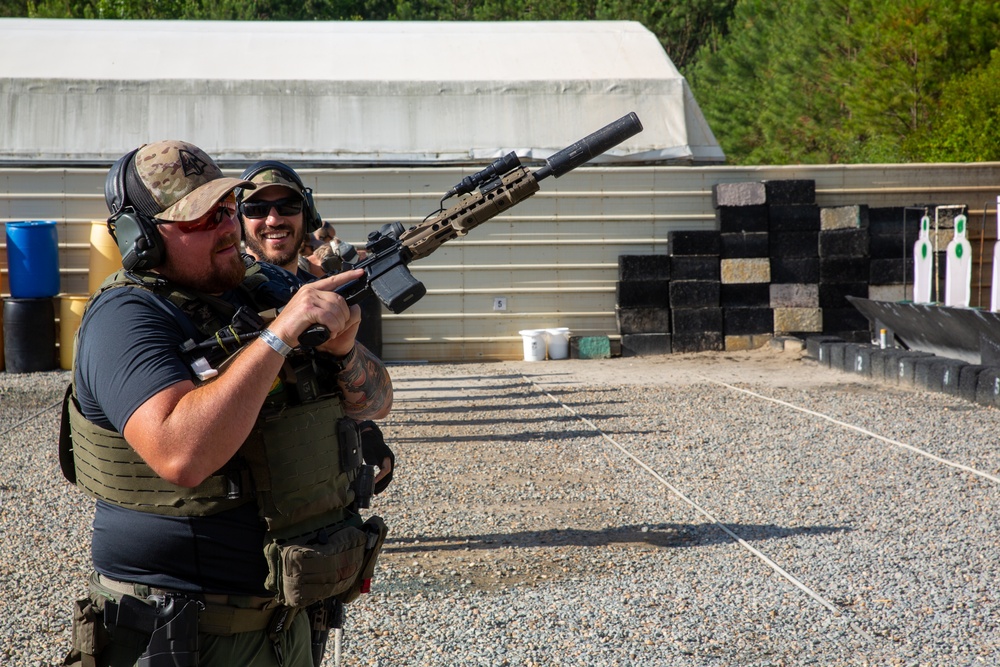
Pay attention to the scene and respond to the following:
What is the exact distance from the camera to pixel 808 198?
44.0 ft

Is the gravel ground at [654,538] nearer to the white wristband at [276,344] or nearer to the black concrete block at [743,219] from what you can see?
the white wristband at [276,344]

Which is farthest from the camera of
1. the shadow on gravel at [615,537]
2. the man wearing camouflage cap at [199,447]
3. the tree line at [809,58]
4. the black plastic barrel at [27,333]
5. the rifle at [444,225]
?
the tree line at [809,58]

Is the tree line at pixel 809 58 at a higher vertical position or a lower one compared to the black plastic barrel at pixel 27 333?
higher

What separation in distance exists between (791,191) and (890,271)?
171 cm

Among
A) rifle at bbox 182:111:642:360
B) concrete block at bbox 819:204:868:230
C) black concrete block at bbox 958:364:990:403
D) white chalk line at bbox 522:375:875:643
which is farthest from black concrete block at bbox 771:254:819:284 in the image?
rifle at bbox 182:111:642:360

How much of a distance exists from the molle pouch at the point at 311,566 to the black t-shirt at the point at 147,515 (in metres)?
0.07

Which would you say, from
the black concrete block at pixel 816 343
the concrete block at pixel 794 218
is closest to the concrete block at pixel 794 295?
the black concrete block at pixel 816 343

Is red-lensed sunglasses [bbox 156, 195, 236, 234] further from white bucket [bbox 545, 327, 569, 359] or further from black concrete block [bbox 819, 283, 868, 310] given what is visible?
black concrete block [bbox 819, 283, 868, 310]

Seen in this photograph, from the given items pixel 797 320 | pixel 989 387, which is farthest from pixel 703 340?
Result: pixel 989 387

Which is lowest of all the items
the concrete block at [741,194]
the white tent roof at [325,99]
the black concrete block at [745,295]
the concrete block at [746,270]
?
the black concrete block at [745,295]

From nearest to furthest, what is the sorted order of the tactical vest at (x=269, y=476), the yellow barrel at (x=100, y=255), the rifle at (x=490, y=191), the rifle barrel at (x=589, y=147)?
the tactical vest at (x=269, y=476)
the rifle at (x=490, y=191)
the rifle barrel at (x=589, y=147)
the yellow barrel at (x=100, y=255)

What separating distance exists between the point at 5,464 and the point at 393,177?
23.1ft

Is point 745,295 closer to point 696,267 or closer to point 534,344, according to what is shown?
point 696,267

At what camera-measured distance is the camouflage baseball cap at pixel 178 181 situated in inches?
81.6
